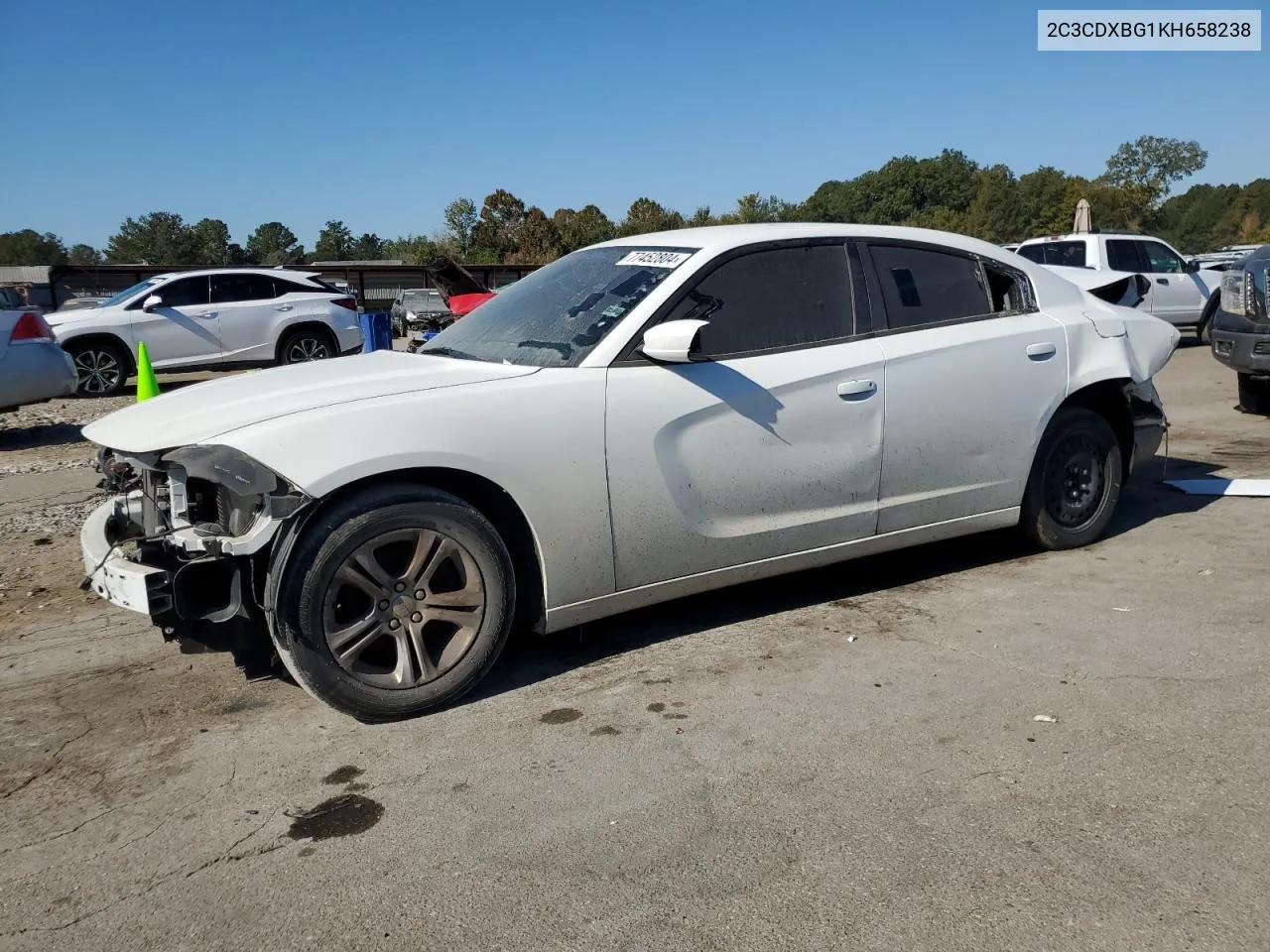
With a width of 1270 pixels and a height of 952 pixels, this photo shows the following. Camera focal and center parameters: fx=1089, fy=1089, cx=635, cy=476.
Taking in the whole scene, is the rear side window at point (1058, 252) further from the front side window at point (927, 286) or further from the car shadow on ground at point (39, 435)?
the car shadow on ground at point (39, 435)

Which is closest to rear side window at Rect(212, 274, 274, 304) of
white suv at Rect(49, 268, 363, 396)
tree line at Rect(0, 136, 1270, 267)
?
Result: white suv at Rect(49, 268, 363, 396)

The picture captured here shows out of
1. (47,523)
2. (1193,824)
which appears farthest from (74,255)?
(1193,824)

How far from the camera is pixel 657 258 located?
14.9ft

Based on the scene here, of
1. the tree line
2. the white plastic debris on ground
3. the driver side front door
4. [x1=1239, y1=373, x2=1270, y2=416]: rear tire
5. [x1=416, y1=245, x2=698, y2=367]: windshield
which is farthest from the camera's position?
the tree line

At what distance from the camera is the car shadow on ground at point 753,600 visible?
4281 mm

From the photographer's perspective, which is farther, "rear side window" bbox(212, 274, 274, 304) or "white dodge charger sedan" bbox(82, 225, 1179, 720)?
"rear side window" bbox(212, 274, 274, 304)

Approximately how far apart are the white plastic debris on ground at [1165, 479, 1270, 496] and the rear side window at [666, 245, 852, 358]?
142 inches

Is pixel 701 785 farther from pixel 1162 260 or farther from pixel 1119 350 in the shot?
pixel 1162 260

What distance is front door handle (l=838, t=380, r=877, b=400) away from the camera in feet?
14.8

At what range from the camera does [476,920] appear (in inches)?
101

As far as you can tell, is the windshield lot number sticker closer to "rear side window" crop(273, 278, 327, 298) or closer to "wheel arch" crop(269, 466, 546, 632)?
"wheel arch" crop(269, 466, 546, 632)

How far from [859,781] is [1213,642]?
6.36 feet

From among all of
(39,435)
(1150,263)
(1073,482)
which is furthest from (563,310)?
Answer: (1150,263)

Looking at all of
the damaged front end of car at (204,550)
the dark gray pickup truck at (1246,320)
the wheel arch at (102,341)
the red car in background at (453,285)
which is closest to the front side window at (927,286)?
the damaged front end of car at (204,550)
